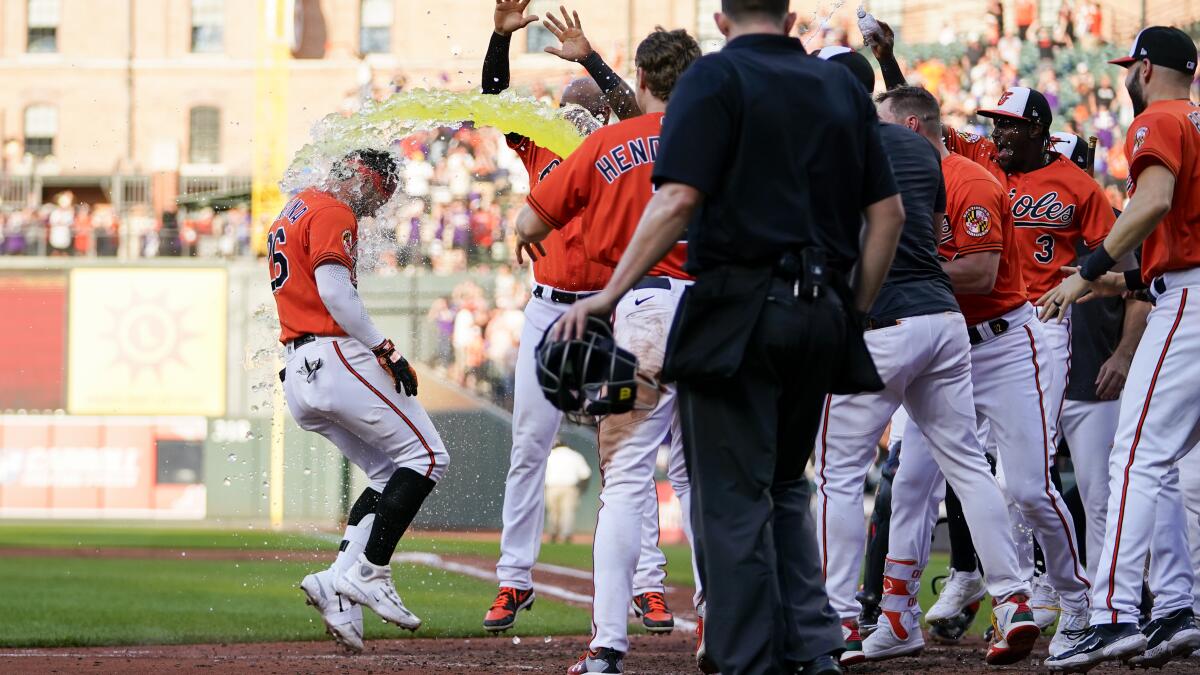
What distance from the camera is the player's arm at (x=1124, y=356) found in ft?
22.9

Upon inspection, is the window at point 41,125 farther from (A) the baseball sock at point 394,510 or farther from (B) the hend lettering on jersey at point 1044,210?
(B) the hend lettering on jersey at point 1044,210

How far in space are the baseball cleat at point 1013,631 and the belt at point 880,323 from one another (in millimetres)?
1174

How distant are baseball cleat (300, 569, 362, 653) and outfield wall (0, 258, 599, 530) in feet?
49.4

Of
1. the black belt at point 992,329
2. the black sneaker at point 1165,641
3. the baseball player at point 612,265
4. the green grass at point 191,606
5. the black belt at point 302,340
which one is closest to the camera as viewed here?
the baseball player at point 612,265

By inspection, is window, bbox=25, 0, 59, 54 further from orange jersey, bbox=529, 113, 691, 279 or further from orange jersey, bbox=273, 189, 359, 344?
orange jersey, bbox=529, 113, 691, 279

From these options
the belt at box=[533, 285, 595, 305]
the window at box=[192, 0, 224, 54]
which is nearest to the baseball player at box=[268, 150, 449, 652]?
the belt at box=[533, 285, 595, 305]

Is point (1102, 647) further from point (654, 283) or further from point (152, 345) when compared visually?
point (152, 345)

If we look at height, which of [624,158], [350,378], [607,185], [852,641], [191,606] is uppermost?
[624,158]

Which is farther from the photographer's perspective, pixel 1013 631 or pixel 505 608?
pixel 505 608

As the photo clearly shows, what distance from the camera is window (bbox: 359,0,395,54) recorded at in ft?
139

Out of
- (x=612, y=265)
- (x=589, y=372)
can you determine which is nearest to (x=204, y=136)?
(x=612, y=265)

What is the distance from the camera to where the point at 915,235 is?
18.7ft

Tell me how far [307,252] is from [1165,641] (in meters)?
3.95

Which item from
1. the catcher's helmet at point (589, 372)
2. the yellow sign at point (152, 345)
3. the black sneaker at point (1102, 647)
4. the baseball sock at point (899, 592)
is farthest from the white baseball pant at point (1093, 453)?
the yellow sign at point (152, 345)
